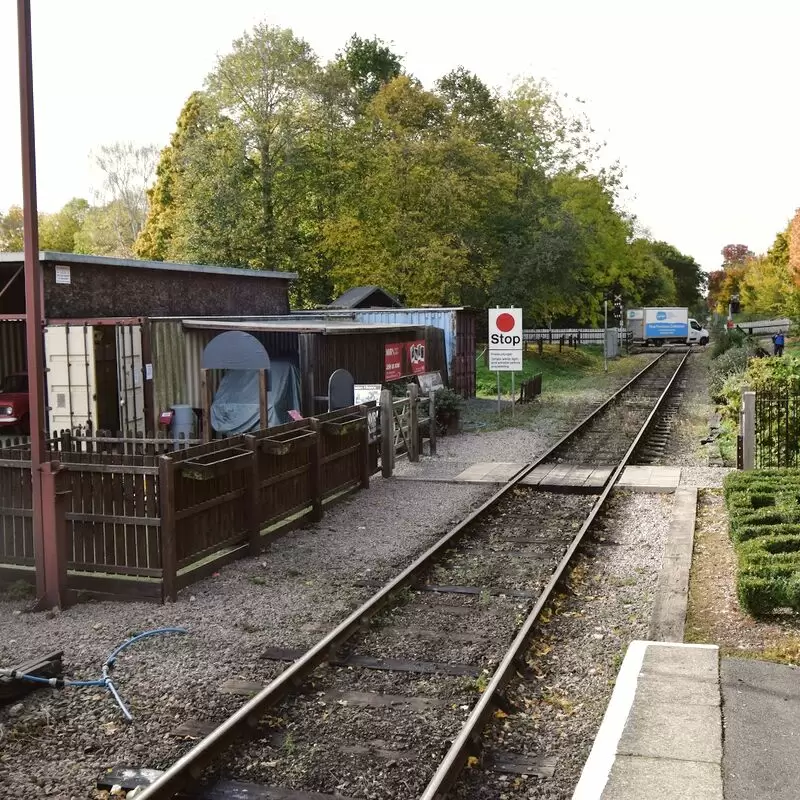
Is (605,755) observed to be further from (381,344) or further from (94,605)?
(381,344)

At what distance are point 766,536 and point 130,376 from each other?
12848mm

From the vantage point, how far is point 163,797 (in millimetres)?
5230

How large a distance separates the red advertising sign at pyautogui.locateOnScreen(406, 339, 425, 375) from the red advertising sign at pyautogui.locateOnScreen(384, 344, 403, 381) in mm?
637

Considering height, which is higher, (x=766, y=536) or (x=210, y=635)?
(x=766, y=536)

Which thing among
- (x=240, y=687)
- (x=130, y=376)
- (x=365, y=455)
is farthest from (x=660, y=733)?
(x=130, y=376)

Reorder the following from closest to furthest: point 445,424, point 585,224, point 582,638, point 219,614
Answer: point 582,638 < point 219,614 < point 445,424 < point 585,224

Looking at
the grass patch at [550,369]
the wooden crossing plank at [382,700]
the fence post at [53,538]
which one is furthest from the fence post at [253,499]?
the grass patch at [550,369]

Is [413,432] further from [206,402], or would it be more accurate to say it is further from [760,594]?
[760,594]

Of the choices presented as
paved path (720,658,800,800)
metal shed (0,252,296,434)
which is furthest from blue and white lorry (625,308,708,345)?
paved path (720,658,800,800)

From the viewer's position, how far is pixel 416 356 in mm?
25828

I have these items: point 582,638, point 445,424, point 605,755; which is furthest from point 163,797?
point 445,424

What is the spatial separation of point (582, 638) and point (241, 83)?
111 feet

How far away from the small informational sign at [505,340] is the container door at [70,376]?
34.0ft

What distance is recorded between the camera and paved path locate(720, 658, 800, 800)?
5207 millimetres
